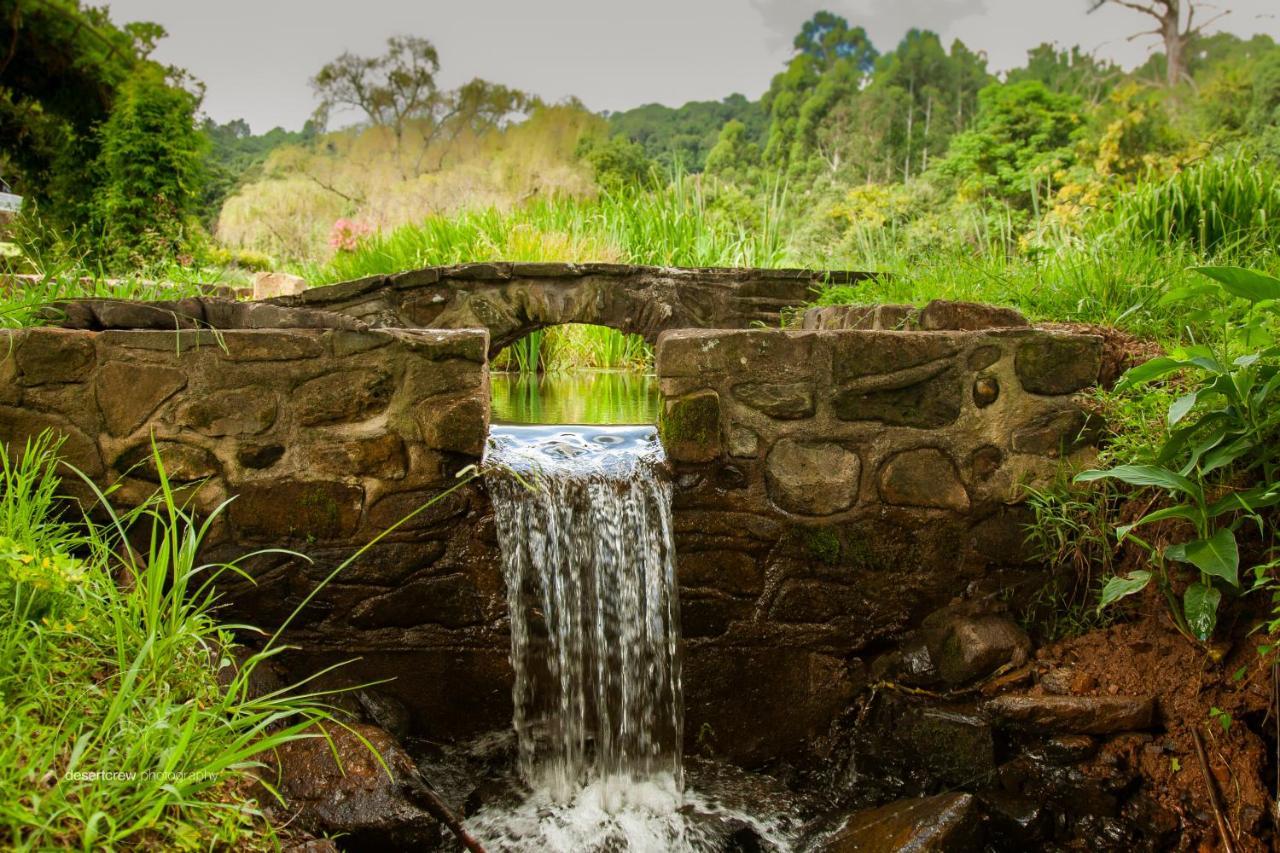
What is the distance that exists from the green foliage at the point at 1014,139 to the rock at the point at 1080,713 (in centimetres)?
1361

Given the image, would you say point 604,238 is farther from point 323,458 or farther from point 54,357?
point 54,357

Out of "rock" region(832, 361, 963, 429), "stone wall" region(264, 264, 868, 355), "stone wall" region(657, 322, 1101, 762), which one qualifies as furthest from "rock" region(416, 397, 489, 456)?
"stone wall" region(264, 264, 868, 355)

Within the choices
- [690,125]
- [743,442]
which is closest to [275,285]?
[743,442]

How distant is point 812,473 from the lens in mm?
2490

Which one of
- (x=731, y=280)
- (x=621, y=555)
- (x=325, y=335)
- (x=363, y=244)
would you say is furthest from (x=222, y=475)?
(x=363, y=244)

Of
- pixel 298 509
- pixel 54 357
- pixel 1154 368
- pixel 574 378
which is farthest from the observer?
pixel 574 378

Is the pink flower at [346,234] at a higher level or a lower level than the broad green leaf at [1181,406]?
higher

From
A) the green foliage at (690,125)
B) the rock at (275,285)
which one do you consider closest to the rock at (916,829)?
the rock at (275,285)

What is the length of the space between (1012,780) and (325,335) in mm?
2267

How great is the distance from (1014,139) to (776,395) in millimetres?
14646

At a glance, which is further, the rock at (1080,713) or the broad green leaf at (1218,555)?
the rock at (1080,713)

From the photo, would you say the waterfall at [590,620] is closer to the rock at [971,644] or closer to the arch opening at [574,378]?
the rock at [971,644]

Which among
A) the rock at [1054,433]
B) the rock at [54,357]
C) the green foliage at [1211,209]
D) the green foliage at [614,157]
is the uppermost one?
the green foliage at [614,157]

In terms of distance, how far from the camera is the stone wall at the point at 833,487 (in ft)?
8.06
